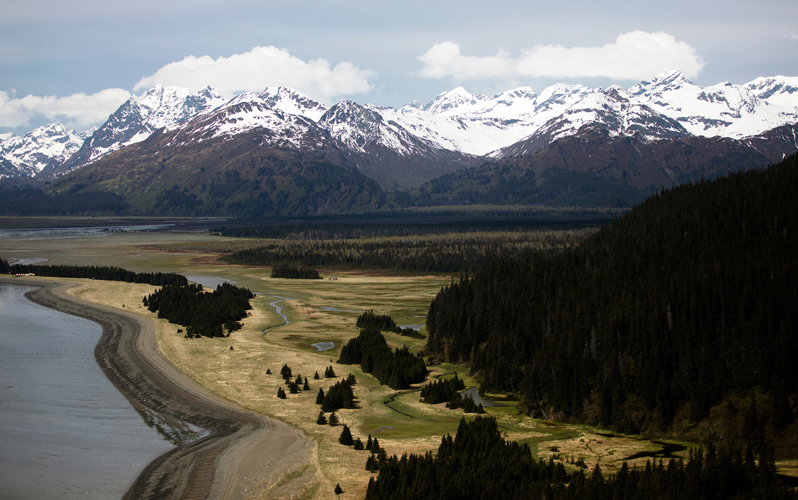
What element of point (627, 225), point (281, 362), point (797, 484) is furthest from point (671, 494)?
point (627, 225)

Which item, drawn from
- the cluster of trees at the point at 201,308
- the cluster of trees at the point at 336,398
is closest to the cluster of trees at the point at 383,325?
the cluster of trees at the point at 201,308

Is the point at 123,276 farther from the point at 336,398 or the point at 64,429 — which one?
the point at 336,398

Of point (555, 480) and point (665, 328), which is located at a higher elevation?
point (665, 328)

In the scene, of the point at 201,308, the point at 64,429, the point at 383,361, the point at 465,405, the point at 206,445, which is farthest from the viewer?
the point at 201,308

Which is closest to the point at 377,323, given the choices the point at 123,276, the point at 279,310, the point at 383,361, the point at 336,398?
the point at 279,310

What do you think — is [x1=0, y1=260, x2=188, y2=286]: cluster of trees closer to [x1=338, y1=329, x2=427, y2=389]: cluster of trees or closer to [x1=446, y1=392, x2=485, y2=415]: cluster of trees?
[x1=338, y1=329, x2=427, y2=389]: cluster of trees

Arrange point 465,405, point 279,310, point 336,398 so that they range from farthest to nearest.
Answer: point 279,310 < point 465,405 < point 336,398

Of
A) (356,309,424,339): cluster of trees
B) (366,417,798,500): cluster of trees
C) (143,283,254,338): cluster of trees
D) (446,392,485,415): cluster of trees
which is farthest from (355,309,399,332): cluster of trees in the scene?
(366,417,798,500): cluster of trees
